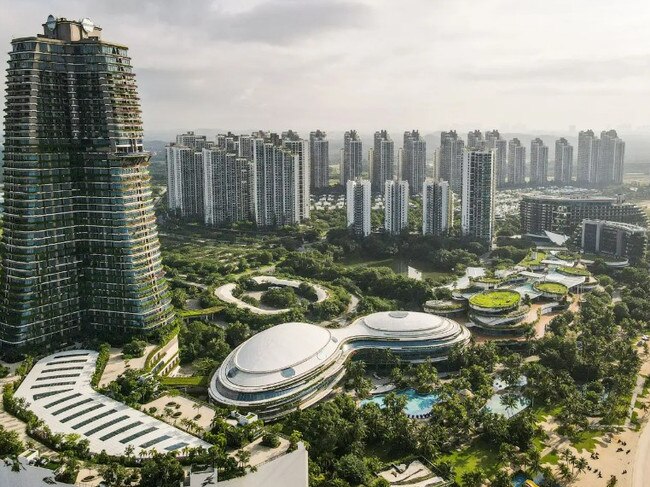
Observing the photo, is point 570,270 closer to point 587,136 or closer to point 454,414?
point 454,414

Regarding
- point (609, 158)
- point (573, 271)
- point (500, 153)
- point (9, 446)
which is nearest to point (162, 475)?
point (9, 446)

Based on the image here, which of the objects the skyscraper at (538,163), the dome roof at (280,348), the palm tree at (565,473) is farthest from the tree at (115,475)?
the skyscraper at (538,163)

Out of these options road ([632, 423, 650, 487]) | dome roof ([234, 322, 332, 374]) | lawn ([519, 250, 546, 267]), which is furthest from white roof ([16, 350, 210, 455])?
lawn ([519, 250, 546, 267])

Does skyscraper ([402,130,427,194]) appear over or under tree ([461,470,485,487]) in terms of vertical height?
over

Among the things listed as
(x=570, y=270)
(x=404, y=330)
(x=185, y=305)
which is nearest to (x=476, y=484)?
(x=404, y=330)

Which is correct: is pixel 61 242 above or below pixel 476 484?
above

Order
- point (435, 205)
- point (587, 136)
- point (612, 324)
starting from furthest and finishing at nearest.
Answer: point (587, 136) < point (435, 205) < point (612, 324)

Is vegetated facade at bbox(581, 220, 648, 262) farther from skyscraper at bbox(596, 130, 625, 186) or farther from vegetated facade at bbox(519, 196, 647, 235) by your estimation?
skyscraper at bbox(596, 130, 625, 186)
